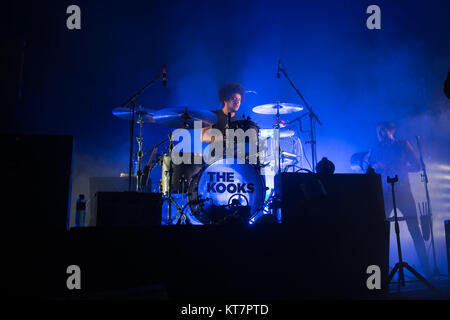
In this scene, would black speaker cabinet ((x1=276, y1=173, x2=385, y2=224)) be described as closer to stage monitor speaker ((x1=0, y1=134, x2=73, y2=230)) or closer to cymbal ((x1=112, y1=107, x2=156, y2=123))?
stage monitor speaker ((x1=0, y1=134, x2=73, y2=230))

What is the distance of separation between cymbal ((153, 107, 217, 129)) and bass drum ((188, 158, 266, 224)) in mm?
992

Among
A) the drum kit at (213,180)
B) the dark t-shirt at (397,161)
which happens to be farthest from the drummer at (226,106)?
the dark t-shirt at (397,161)

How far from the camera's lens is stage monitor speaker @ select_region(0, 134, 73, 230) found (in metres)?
2.20

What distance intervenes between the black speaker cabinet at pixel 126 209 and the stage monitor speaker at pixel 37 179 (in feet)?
0.96

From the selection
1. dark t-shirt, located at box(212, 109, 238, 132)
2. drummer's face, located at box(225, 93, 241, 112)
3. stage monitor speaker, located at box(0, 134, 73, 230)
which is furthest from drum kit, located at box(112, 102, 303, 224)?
stage monitor speaker, located at box(0, 134, 73, 230)

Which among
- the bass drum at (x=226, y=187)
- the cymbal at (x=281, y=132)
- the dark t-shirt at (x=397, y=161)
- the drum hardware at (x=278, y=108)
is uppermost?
the drum hardware at (x=278, y=108)

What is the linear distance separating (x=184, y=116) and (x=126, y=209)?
7.30 feet

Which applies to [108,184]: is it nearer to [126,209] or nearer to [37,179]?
[126,209]

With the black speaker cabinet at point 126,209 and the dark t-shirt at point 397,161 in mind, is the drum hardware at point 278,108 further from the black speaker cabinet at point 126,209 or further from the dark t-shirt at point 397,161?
the black speaker cabinet at point 126,209

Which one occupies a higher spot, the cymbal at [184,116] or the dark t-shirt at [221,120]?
the dark t-shirt at [221,120]

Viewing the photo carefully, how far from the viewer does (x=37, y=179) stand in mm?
2250

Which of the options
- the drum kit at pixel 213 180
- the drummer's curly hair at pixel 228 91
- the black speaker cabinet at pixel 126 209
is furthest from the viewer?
the drummer's curly hair at pixel 228 91

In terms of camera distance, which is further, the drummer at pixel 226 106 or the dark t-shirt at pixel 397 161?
the drummer at pixel 226 106

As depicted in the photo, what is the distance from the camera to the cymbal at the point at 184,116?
444cm
